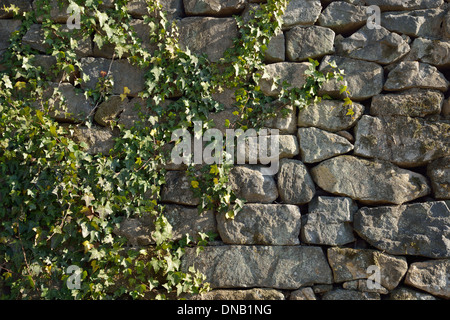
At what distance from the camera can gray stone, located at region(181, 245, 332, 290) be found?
2.78m

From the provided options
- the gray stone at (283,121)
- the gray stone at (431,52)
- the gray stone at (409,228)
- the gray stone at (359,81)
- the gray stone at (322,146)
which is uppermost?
the gray stone at (431,52)

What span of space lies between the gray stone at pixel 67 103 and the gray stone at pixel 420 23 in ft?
7.67

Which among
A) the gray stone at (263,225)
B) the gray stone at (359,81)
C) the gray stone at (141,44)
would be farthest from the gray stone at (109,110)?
the gray stone at (359,81)

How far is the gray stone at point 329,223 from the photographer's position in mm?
2816

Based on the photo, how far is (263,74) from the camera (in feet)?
9.72

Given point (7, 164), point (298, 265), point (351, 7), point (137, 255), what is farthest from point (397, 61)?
point (7, 164)

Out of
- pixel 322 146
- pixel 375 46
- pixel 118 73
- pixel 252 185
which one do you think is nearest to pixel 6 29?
pixel 118 73

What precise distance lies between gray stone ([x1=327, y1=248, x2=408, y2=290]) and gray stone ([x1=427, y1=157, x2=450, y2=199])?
53cm

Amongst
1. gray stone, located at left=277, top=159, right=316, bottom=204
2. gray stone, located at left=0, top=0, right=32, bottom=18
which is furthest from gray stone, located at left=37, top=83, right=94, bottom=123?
gray stone, located at left=277, top=159, right=316, bottom=204

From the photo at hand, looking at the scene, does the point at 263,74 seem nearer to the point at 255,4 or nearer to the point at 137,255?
the point at 255,4

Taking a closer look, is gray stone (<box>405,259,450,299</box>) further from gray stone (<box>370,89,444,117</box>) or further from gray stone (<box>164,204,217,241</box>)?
gray stone (<box>164,204,217,241</box>)

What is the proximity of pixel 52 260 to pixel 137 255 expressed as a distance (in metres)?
0.58

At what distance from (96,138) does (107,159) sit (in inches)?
8.2

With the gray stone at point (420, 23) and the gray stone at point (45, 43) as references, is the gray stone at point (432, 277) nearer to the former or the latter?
the gray stone at point (420, 23)
